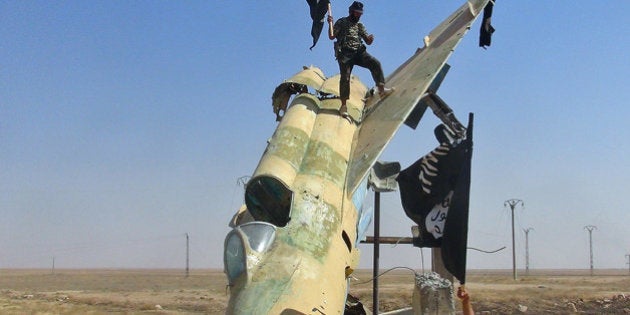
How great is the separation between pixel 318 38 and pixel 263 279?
723cm

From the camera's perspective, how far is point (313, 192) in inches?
444

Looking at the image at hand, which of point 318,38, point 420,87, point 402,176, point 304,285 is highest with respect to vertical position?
point 318,38

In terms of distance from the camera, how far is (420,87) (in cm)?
1395

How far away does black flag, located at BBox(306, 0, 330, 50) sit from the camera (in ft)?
49.1

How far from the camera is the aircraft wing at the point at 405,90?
38.9 ft

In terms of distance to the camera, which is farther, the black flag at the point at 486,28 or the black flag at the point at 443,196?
the black flag at the point at 486,28

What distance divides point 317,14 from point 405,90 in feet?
7.72

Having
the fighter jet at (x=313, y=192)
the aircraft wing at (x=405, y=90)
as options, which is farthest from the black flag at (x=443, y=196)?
the aircraft wing at (x=405, y=90)

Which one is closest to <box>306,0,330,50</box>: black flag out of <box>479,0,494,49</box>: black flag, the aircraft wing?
the aircraft wing

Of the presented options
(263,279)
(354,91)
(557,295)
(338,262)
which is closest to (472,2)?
(354,91)

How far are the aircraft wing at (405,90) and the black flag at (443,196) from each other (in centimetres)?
218

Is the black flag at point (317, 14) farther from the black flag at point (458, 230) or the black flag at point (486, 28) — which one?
the black flag at point (486, 28)

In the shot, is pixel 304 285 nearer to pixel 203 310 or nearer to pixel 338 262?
pixel 338 262

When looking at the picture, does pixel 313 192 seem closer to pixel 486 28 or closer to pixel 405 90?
pixel 405 90
